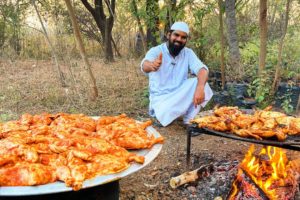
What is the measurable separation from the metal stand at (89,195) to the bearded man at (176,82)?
7.52ft

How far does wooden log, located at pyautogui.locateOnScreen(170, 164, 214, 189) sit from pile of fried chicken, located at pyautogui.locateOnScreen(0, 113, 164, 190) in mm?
696

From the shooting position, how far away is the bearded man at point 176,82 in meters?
5.23

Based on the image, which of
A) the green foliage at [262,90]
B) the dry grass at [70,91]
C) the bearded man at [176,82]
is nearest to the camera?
the bearded man at [176,82]

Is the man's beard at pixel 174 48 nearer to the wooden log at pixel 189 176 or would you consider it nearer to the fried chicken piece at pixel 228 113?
the fried chicken piece at pixel 228 113

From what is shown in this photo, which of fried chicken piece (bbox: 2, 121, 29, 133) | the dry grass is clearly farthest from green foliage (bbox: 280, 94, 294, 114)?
fried chicken piece (bbox: 2, 121, 29, 133)

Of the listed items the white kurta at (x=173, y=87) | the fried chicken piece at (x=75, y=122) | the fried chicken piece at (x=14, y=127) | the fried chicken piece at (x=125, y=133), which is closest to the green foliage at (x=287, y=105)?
the white kurta at (x=173, y=87)

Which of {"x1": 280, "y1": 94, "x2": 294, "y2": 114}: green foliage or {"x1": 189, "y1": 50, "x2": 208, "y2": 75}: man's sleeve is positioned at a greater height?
{"x1": 189, "y1": 50, "x2": 208, "y2": 75}: man's sleeve

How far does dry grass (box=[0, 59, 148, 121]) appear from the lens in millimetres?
6895

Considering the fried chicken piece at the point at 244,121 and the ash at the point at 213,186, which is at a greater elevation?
the fried chicken piece at the point at 244,121

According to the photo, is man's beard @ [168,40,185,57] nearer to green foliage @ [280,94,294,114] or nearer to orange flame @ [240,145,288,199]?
green foliage @ [280,94,294,114]

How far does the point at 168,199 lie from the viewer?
3621 millimetres

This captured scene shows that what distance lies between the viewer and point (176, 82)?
570 centimetres

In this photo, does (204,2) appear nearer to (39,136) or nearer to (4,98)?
(4,98)

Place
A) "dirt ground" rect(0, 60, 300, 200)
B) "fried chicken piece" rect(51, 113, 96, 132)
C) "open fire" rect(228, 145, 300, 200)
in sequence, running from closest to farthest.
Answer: "open fire" rect(228, 145, 300, 200) → "fried chicken piece" rect(51, 113, 96, 132) → "dirt ground" rect(0, 60, 300, 200)
